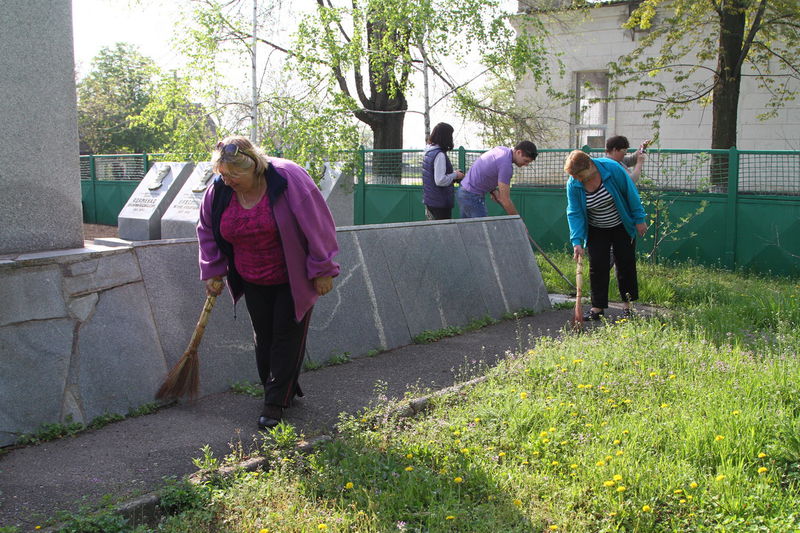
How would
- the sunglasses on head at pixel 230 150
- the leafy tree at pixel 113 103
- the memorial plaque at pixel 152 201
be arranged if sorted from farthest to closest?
the leafy tree at pixel 113 103
the memorial plaque at pixel 152 201
the sunglasses on head at pixel 230 150

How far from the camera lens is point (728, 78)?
13.4m

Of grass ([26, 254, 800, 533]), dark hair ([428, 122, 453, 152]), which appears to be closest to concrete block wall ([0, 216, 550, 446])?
grass ([26, 254, 800, 533])

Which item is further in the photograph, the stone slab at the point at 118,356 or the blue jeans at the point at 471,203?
the blue jeans at the point at 471,203

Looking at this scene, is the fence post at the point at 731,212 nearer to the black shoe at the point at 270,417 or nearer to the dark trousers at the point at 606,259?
the dark trousers at the point at 606,259

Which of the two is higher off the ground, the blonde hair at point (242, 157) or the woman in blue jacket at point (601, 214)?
the blonde hair at point (242, 157)

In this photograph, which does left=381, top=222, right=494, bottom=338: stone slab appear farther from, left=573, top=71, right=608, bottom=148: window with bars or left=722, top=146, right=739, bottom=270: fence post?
left=573, top=71, right=608, bottom=148: window with bars

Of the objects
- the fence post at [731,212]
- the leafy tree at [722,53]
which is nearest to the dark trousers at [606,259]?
the fence post at [731,212]

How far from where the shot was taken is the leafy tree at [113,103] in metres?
42.6

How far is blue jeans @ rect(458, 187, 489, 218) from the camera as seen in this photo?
8.91 meters

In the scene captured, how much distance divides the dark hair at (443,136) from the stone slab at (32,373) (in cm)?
503

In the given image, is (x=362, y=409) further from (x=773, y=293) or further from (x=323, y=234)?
(x=773, y=293)

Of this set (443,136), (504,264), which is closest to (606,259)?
(504,264)

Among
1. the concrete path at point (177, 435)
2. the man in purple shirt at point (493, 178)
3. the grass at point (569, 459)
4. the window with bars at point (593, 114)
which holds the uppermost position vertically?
the window with bars at point (593, 114)

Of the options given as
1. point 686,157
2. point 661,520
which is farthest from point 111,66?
point 661,520
